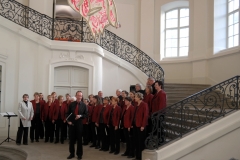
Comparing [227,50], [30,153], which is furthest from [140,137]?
[227,50]

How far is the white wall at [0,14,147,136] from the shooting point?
10.0 m

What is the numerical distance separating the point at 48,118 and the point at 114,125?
2.83m

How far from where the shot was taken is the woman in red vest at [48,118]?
919 centimetres

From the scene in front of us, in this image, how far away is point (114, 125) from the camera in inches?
293

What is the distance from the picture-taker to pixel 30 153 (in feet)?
24.0

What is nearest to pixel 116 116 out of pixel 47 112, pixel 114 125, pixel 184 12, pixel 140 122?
pixel 114 125

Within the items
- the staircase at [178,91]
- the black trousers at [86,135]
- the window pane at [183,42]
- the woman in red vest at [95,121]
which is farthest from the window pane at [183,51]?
the black trousers at [86,135]

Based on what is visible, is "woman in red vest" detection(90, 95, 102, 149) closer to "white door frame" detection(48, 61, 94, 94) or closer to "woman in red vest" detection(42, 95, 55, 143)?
"woman in red vest" detection(42, 95, 55, 143)

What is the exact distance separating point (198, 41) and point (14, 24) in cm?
803

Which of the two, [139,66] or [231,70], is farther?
[139,66]

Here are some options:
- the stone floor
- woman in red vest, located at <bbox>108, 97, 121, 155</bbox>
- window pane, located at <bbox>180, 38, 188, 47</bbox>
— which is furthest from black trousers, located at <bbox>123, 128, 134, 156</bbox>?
window pane, located at <bbox>180, 38, 188, 47</bbox>

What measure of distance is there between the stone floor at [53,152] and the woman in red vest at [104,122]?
29 centimetres

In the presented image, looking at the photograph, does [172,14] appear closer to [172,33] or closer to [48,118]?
[172,33]

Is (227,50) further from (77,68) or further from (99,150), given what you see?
(99,150)
